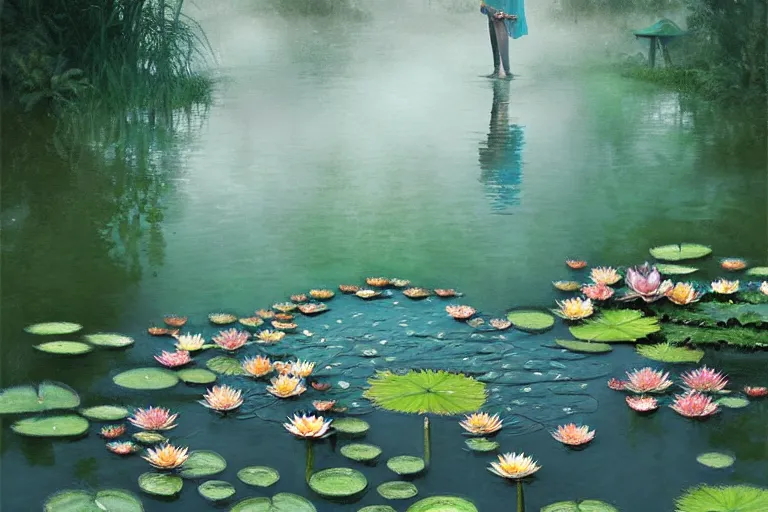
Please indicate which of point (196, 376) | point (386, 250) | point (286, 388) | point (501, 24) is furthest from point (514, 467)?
point (501, 24)

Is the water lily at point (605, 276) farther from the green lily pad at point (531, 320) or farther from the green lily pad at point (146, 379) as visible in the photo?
the green lily pad at point (146, 379)

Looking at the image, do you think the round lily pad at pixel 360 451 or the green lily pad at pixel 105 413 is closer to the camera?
the round lily pad at pixel 360 451

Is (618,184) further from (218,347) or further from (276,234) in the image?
(218,347)

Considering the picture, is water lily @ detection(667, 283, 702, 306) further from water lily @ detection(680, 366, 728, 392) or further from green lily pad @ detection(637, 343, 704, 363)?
water lily @ detection(680, 366, 728, 392)

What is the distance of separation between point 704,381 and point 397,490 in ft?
2.48

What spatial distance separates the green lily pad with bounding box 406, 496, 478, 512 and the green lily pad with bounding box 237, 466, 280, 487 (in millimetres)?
261

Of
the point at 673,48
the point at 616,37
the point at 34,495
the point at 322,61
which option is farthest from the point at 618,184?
the point at 616,37

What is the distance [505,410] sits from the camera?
2092 millimetres

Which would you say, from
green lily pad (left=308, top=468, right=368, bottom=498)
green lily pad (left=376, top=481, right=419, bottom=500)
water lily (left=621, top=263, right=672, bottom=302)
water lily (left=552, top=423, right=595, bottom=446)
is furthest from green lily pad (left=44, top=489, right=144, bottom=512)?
water lily (left=621, top=263, right=672, bottom=302)

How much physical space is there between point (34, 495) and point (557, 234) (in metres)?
2.02

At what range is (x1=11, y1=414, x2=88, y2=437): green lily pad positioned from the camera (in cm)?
199

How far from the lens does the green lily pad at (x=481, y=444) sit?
193cm

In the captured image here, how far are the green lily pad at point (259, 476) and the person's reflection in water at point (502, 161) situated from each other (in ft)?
6.57

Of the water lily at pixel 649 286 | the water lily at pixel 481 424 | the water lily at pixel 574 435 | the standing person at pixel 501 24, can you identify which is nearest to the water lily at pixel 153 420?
the water lily at pixel 481 424
